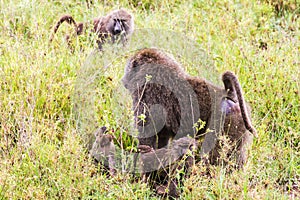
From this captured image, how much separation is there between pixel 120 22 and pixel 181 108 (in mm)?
2340

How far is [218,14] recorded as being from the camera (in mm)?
6398

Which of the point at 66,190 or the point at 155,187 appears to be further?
the point at 155,187

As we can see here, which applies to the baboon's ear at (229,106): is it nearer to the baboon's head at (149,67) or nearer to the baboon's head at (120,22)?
the baboon's head at (149,67)

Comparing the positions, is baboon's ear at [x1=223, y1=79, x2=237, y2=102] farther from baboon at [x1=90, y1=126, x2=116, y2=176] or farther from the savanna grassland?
baboon at [x1=90, y1=126, x2=116, y2=176]

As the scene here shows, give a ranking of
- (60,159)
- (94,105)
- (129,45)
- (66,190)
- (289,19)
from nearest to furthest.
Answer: (66,190) → (60,159) → (94,105) → (129,45) → (289,19)

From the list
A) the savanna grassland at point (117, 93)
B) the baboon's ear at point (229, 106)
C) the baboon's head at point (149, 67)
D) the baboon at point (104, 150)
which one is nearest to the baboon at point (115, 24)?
the savanna grassland at point (117, 93)

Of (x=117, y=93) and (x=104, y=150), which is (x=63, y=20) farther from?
(x=104, y=150)

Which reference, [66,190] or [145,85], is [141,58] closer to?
[145,85]

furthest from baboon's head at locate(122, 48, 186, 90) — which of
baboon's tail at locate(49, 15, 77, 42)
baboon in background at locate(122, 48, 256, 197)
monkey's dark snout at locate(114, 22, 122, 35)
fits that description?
monkey's dark snout at locate(114, 22, 122, 35)

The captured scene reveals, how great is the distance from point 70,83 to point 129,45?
117 cm

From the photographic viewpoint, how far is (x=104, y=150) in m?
3.95

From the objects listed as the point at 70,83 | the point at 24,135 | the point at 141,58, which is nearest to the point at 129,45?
the point at 70,83

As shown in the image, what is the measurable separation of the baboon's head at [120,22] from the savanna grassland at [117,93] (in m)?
0.15

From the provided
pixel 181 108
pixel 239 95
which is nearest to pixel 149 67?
pixel 181 108
